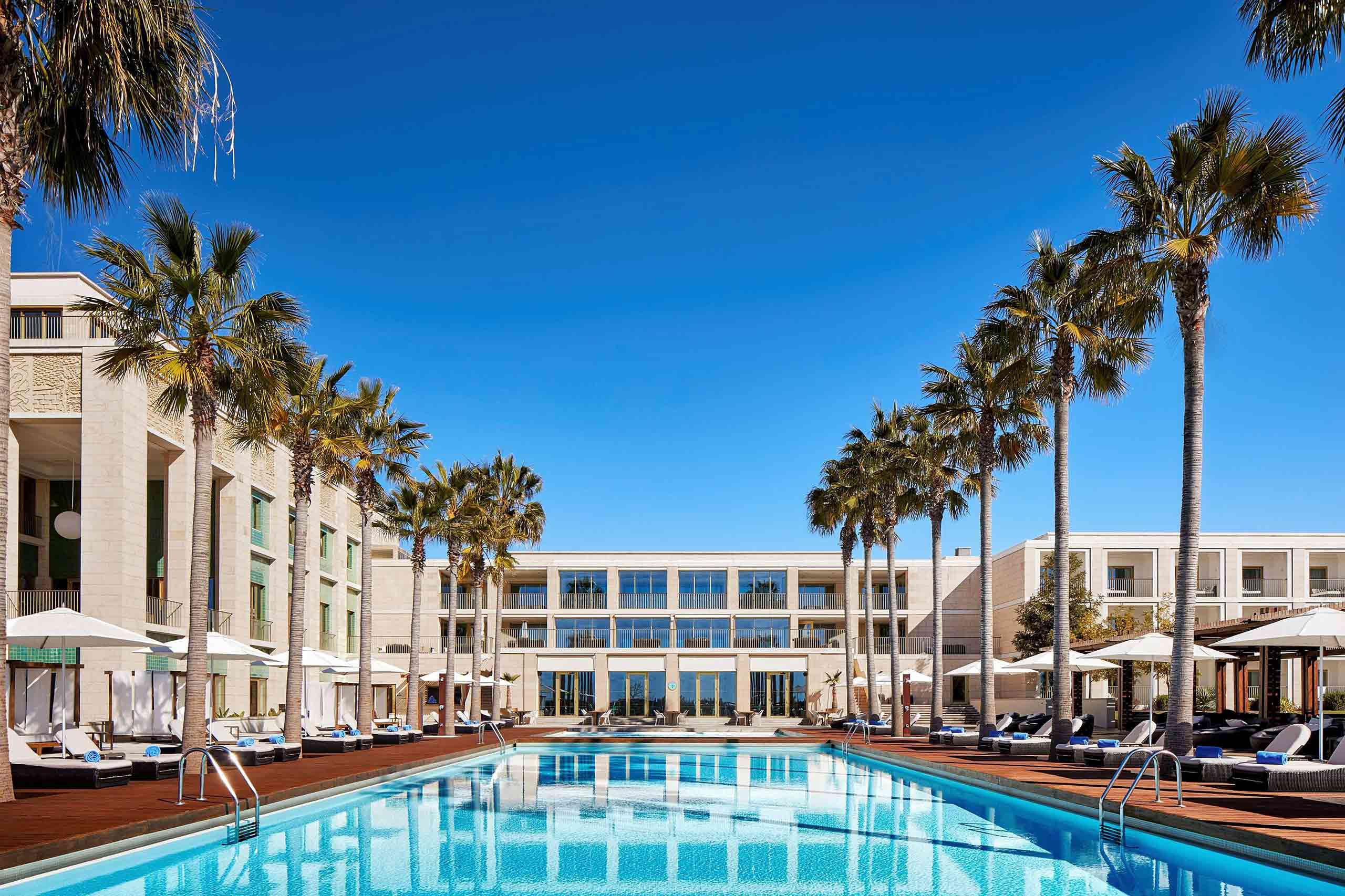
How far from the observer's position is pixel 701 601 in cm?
5575

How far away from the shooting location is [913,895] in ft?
35.9

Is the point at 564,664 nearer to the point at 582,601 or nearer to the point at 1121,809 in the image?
the point at 582,601

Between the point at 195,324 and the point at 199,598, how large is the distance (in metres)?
4.47

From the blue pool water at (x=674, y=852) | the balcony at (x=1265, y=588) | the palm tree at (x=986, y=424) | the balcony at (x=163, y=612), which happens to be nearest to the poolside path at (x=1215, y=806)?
the blue pool water at (x=674, y=852)

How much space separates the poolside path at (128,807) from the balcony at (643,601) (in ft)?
106

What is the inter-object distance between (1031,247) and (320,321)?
1430 cm

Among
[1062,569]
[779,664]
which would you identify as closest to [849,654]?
[779,664]

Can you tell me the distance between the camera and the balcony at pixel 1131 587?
53281mm

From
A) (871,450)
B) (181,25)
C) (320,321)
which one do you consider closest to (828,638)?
(871,450)

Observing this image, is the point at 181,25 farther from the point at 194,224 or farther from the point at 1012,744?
the point at 1012,744

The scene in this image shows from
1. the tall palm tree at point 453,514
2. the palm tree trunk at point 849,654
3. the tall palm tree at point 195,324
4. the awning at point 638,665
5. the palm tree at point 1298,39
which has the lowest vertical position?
the awning at point 638,665

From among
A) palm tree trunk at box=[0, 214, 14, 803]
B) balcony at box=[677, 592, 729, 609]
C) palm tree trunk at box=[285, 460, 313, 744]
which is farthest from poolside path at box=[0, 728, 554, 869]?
balcony at box=[677, 592, 729, 609]

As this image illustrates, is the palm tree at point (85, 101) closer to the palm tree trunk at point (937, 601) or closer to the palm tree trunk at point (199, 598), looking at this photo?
the palm tree trunk at point (199, 598)

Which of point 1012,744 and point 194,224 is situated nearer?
point 194,224
